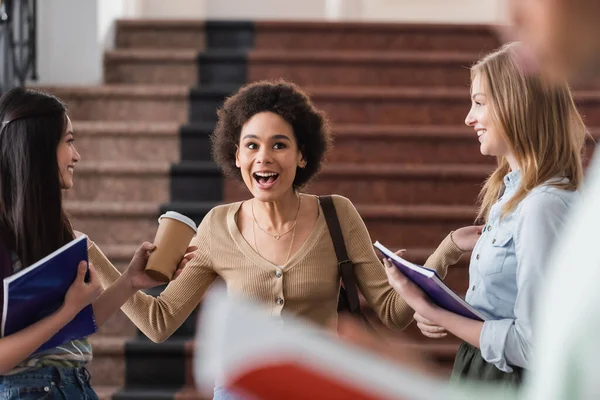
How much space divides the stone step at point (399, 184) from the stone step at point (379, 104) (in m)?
0.42

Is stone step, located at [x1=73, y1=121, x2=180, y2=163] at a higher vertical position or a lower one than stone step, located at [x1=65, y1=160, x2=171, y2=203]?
higher

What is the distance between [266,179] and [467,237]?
548mm

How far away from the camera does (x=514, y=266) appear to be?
182cm

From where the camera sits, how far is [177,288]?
2273 mm

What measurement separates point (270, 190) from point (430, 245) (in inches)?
76.8

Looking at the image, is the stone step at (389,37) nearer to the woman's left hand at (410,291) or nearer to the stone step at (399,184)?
the stone step at (399,184)

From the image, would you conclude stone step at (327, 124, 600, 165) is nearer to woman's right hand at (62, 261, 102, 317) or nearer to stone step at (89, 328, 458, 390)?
stone step at (89, 328, 458, 390)

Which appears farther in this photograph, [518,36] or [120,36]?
[120,36]

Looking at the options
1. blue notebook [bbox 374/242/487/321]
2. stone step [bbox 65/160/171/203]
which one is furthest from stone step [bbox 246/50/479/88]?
blue notebook [bbox 374/242/487/321]

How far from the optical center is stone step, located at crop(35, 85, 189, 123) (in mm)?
4641

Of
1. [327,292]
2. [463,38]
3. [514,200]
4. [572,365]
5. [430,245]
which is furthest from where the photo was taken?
[463,38]

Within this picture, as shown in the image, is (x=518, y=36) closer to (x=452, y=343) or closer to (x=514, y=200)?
(x=514, y=200)

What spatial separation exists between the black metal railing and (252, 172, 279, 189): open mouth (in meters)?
2.60

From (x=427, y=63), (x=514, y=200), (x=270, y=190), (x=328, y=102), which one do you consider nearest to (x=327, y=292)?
(x=270, y=190)
